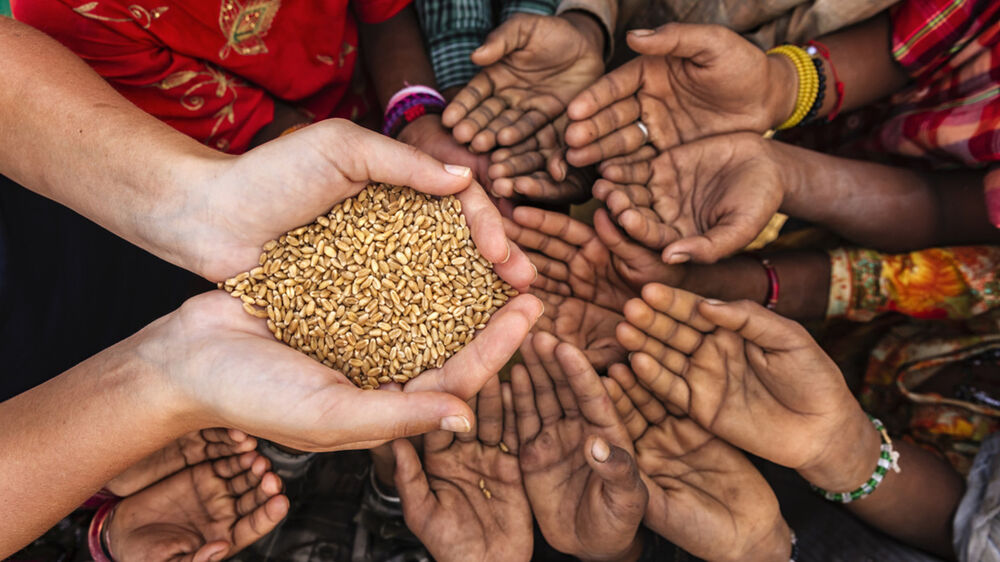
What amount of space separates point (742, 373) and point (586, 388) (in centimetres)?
49

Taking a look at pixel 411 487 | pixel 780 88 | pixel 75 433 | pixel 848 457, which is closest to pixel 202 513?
pixel 75 433

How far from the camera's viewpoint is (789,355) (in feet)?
5.31

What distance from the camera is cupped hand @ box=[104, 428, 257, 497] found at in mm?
1817

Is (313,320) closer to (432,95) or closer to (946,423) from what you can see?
(432,95)

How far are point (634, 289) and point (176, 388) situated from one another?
144cm

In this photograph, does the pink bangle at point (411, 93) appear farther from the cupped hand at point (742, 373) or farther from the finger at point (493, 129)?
the cupped hand at point (742, 373)

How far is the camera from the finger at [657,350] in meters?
1.78

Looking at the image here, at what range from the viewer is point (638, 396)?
1850 millimetres

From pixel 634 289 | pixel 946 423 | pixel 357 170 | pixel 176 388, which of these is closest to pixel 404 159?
pixel 357 170

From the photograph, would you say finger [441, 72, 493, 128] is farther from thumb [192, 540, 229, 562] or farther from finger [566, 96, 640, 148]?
thumb [192, 540, 229, 562]

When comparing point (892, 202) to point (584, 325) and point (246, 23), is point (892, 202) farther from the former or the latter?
point (246, 23)

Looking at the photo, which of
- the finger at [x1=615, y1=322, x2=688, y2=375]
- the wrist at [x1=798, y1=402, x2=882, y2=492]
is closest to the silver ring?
the finger at [x1=615, y1=322, x2=688, y2=375]

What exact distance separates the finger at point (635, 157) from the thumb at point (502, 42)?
492mm

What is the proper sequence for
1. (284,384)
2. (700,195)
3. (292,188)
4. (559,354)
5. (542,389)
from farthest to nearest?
1. (700,195)
2. (542,389)
3. (559,354)
4. (292,188)
5. (284,384)
